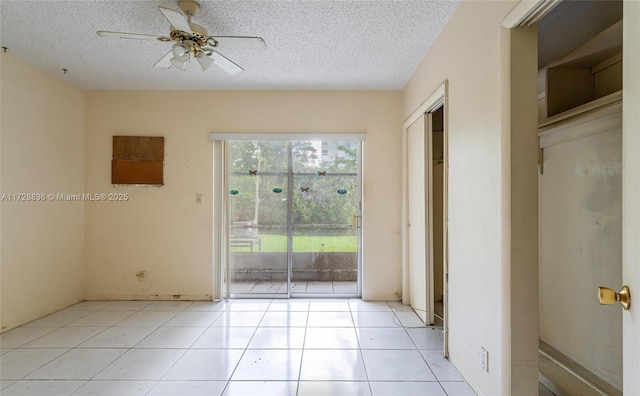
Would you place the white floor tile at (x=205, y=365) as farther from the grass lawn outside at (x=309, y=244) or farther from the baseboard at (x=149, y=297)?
the grass lawn outside at (x=309, y=244)

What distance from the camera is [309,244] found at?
159 inches

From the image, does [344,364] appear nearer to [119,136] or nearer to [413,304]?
[413,304]

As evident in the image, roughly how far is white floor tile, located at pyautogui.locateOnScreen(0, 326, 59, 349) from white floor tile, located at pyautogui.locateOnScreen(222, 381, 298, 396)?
7.15 ft

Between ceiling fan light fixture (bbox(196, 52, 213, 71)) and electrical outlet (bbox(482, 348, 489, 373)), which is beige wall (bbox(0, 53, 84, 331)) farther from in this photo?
electrical outlet (bbox(482, 348, 489, 373))

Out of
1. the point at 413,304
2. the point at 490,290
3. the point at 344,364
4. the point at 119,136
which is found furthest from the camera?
the point at 119,136

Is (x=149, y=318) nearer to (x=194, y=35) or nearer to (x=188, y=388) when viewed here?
(x=188, y=388)


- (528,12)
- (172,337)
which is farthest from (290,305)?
(528,12)

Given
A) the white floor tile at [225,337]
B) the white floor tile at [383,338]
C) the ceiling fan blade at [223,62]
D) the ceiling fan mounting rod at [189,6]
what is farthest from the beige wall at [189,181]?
the ceiling fan mounting rod at [189,6]

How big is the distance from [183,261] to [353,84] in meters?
3.12

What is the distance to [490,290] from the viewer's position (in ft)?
5.86

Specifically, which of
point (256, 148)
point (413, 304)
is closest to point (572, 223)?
point (413, 304)

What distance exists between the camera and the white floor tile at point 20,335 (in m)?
2.69

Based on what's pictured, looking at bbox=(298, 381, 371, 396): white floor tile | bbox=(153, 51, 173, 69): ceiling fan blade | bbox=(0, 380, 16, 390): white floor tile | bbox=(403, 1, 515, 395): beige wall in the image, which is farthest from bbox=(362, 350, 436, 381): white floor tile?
bbox=(153, 51, 173, 69): ceiling fan blade

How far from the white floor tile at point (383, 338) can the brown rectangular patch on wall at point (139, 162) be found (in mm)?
3063
